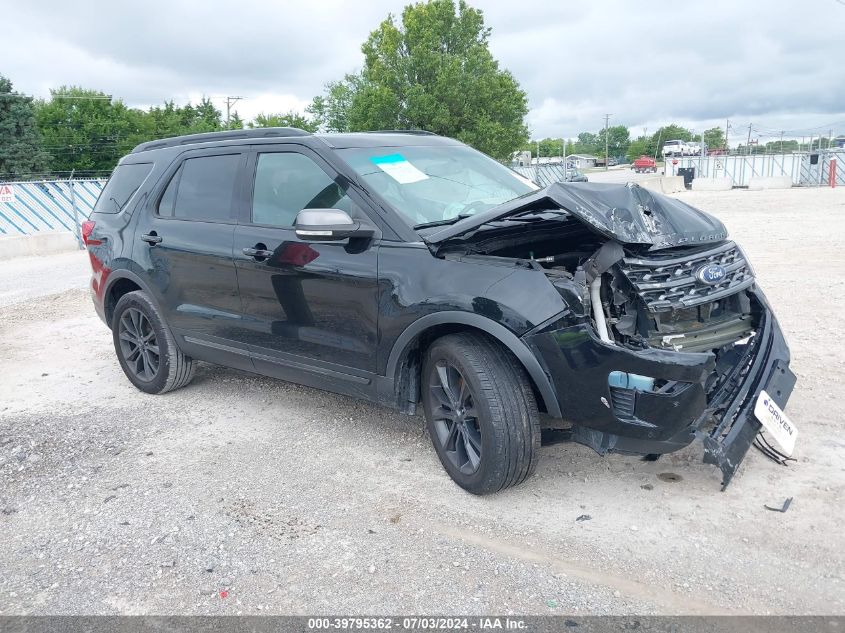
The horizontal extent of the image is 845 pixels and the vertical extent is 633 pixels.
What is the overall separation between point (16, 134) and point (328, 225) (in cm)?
5230

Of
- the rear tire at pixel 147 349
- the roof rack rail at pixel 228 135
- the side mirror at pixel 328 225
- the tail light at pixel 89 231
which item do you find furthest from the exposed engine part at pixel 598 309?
the tail light at pixel 89 231

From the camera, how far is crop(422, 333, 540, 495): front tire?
3.34m

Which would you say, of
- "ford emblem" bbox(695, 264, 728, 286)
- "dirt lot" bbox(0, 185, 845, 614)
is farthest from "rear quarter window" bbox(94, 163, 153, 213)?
"ford emblem" bbox(695, 264, 728, 286)

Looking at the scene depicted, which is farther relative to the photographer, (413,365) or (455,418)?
(413,365)

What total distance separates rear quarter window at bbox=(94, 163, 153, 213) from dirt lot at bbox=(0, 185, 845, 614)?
159 cm

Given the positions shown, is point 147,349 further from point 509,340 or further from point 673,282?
point 673,282

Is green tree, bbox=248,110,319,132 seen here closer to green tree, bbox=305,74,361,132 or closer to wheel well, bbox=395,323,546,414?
green tree, bbox=305,74,361,132

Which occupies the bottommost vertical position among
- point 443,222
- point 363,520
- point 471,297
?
point 363,520

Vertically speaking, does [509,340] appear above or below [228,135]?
below

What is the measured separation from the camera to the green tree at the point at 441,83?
29.9 metres

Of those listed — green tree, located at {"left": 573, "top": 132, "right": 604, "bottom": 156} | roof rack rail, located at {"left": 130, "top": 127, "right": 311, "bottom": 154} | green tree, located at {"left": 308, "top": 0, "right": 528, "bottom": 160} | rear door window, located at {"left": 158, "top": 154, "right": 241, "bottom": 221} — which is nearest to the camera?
roof rack rail, located at {"left": 130, "top": 127, "right": 311, "bottom": 154}

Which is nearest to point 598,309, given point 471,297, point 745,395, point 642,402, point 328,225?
point 642,402

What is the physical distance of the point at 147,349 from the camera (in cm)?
544

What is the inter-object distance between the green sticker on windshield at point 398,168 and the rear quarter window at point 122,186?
7.14 ft
